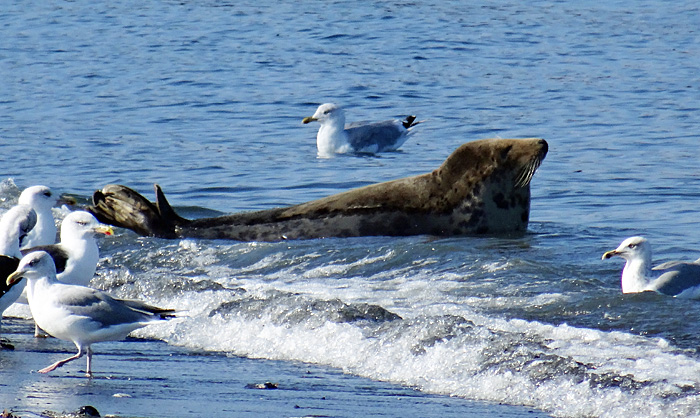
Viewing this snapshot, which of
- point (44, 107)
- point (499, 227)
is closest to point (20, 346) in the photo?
point (499, 227)

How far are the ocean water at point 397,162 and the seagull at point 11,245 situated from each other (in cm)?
94

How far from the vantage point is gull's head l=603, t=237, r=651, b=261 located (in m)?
7.93

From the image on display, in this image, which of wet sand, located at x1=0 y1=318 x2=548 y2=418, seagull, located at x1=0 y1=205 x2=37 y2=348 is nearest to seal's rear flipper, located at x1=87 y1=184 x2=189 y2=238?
seagull, located at x1=0 y1=205 x2=37 y2=348

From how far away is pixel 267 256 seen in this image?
9453mm

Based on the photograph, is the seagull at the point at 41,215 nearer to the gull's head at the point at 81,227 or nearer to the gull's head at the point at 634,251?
the gull's head at the point at 81,227

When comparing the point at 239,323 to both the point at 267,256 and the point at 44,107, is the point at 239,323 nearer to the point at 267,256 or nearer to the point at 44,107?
the point at 267,256

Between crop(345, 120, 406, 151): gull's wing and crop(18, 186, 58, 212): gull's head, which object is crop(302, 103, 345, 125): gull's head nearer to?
crop(345, 120, 406, 151): gull's wing

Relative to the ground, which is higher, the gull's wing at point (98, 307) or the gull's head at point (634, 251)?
the gull's wing at point (98, 307)

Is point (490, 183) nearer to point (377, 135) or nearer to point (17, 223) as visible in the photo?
point (17, 223)

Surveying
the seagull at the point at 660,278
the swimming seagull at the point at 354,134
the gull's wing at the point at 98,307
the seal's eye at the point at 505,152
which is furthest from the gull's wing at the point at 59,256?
the swimming seagull at the point at 354,134

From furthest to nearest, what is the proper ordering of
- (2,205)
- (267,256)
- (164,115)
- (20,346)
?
(164,115) < (2,205) < (267,256) < (20,346)

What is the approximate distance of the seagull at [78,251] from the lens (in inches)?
294

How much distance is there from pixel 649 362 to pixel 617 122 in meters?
10.8

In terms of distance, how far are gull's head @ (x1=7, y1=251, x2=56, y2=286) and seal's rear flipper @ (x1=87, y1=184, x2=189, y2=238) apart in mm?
4039
